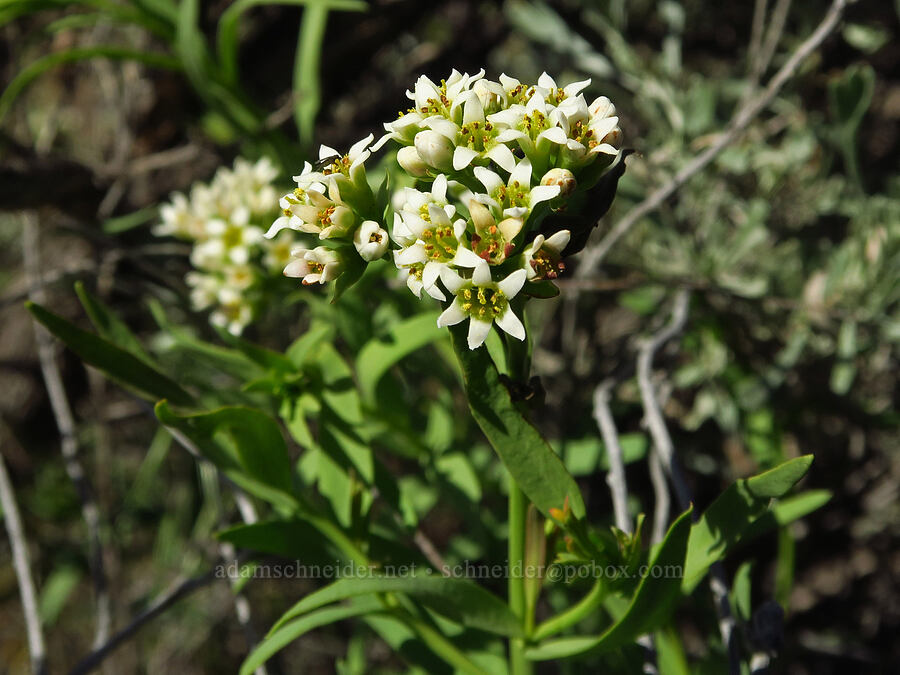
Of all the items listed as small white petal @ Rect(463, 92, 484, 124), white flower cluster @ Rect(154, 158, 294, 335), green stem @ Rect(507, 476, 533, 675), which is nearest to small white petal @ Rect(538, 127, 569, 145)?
small white petal @ Rect(463, 92, 484, 124)

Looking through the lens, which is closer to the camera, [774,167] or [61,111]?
[774,167]

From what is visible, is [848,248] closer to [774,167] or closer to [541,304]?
[774,167]

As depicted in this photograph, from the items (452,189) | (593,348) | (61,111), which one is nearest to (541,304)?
(593,348)

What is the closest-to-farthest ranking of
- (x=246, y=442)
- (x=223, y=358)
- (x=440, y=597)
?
(x=440, y=597) < (x=246, y=442) < (x=223, y=358)

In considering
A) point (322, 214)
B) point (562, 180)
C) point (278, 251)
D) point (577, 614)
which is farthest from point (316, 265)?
point (278, 251)

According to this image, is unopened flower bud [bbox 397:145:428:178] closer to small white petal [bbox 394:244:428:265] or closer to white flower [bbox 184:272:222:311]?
small white petal [bbox 394:244:428:265]

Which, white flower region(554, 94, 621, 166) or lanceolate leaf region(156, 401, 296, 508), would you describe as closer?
white flower region(554, 94, 621, 166)

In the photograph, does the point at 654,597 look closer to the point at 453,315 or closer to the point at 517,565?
the point at 517,565
